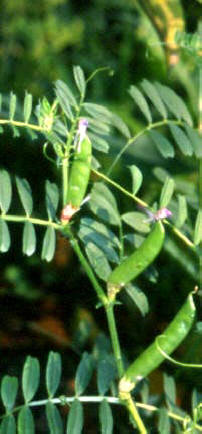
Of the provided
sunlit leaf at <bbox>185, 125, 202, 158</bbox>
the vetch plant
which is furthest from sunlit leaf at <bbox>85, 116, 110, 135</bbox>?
sunlit leaf at <bbox>185, 125, 202, 158</bbox>

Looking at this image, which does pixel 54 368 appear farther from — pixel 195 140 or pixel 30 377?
pixel 195 140

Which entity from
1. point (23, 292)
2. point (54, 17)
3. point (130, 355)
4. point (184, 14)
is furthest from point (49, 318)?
point (54, 17)

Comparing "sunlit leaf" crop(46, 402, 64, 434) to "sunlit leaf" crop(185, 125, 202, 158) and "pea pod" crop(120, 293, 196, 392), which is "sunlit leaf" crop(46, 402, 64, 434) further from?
"sunlit leaf" crop(185, 125, 202, 158)

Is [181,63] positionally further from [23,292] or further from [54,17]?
[54,17]

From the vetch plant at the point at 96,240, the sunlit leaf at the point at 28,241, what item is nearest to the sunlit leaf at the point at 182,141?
the vetch plant at the point at 96,240

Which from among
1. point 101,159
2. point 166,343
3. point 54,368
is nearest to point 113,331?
point 166,343

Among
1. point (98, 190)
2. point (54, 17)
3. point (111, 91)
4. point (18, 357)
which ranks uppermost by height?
point (54, 17)
